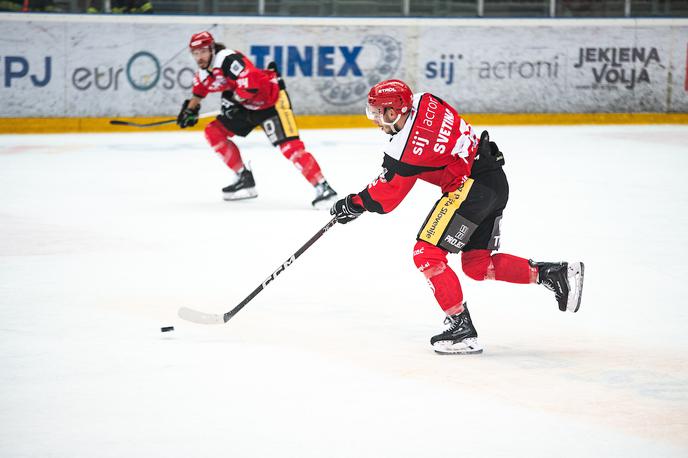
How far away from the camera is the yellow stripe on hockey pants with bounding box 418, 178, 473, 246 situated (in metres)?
3.74

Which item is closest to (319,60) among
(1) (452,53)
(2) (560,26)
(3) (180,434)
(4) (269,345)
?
(1) (452,53)

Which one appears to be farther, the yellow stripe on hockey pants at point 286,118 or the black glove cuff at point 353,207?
the yellow stripe on hockey pants at point 286,118

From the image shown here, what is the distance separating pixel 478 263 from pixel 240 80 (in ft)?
11.3

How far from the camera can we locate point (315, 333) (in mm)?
4051

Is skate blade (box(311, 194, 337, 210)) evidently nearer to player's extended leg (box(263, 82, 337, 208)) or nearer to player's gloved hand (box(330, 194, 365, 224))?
player's extended leg (box(263, 82, 337, 208))

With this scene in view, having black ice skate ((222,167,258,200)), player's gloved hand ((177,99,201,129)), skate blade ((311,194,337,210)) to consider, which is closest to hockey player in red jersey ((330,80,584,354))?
skate blade ((311,194,337,210))

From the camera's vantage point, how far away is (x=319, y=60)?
439 inches

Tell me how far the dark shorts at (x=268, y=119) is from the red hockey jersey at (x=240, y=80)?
48 mm

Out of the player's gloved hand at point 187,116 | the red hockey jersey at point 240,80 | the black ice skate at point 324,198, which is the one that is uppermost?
the red hockey jersey at point 240,80

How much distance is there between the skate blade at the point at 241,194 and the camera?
7.36m

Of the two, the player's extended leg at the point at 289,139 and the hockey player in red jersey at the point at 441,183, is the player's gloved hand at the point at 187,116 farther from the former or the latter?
the hockey player in red jersey at the point at 441,183

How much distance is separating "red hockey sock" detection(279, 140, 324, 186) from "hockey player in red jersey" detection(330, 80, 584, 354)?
325cm

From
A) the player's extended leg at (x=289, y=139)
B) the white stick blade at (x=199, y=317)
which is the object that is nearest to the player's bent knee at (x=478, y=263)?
the white stick blade at (x=199, y=317)

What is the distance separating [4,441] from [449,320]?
5.05 feet
